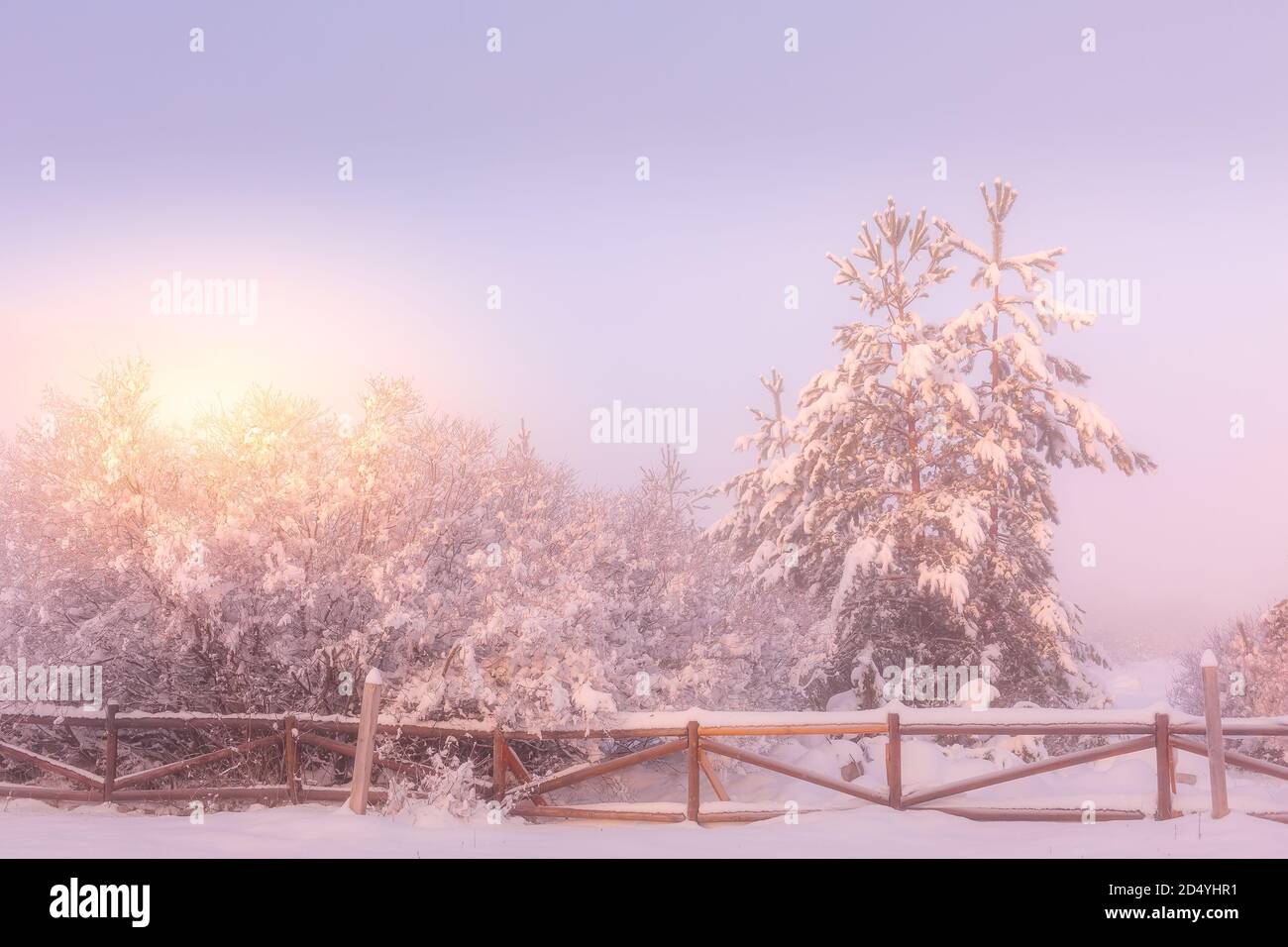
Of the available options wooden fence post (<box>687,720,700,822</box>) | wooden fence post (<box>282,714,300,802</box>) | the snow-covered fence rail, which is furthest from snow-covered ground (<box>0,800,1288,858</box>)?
wooden fence post (<box>282,714,300,802</box>)

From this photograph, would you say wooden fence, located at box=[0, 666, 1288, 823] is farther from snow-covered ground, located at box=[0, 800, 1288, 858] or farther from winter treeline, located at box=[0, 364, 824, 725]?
winter treeline, located at box=[0, 364, 824, 725]

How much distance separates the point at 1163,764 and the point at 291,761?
1025 centimetres

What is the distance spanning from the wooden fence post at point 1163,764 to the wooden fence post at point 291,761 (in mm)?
10064

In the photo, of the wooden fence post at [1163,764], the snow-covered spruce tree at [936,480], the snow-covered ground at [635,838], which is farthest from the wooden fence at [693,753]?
the snow-covered spruce tree at [936,480]

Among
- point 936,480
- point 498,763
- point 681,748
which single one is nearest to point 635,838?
point 681,748

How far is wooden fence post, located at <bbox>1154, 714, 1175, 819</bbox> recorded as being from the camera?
12.2 meters

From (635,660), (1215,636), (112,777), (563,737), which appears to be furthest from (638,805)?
(1215,636)

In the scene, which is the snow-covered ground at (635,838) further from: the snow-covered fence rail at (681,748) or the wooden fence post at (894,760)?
the snow-covered fence rail at (681,748)

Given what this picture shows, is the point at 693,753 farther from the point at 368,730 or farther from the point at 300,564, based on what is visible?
the point at 300,564

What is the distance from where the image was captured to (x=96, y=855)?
9.35 m

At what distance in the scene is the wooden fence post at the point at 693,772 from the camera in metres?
12.9

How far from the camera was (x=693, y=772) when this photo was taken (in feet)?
42.6
